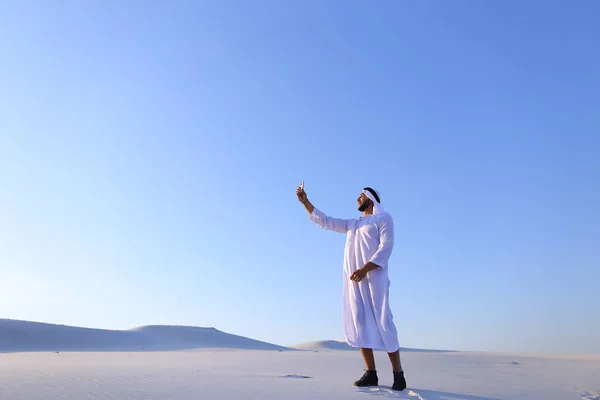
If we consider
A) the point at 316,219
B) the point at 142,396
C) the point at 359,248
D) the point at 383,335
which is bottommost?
the point at 142,396

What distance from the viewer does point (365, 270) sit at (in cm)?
562

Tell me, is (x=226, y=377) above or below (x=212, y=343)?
below

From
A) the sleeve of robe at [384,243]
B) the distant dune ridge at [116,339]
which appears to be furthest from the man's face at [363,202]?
the distant dune ridge at [116,339]

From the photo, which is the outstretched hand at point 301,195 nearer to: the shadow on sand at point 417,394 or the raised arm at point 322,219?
the raised arm at point 322,219

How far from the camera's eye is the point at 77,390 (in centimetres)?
479

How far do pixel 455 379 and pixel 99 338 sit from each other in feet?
62.9

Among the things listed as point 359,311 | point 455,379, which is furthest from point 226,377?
point 455,379

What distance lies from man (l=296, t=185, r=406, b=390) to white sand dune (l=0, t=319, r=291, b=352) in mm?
15003

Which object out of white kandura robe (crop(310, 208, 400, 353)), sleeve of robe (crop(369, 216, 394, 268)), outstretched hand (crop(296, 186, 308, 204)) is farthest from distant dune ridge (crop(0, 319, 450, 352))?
sleeve of robe (crop(369, 216, 394, 268))

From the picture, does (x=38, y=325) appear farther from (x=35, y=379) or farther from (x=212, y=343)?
(x=35, y=379)

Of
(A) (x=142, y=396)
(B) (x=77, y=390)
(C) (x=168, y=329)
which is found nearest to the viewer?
(A) (x=142, y=396)

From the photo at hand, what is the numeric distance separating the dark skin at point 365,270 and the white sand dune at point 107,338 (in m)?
14.7

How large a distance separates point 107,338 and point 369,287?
65.5ft

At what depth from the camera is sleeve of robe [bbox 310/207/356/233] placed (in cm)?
624
